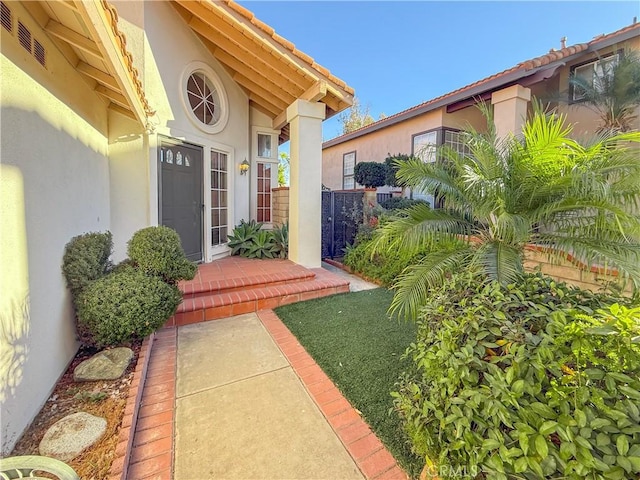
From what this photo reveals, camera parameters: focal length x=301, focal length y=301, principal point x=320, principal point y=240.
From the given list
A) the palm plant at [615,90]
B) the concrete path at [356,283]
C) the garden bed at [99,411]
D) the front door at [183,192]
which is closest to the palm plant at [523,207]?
the garden bed at [99,411]

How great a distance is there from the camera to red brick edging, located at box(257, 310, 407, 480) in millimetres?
2113

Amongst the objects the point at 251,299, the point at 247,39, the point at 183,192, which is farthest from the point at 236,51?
the point at 251,299

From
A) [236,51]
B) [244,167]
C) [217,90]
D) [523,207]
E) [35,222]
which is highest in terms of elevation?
[236,51]

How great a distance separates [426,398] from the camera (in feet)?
6.29

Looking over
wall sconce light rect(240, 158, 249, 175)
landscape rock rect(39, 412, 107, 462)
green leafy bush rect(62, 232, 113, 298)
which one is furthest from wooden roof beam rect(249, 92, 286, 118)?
landscape rock rect(39, 412, 107, 462)

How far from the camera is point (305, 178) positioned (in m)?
6.46

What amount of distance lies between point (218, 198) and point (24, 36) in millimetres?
5054

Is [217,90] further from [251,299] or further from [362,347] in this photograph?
[362,347]

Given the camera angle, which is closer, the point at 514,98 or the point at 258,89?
the point at 514,98

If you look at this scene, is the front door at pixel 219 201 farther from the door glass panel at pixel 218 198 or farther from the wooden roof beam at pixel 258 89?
the wooden roof beam at pixel 258 89

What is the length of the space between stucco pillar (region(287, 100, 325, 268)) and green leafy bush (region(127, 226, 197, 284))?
2.89m

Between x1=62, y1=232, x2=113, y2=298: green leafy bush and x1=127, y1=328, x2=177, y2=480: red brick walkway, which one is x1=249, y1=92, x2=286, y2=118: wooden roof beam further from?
x1=127, y1=328, x2=177, y2=480: red brick walkway

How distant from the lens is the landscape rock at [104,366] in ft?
9.75

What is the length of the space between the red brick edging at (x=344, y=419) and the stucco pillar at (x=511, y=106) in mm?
7267
